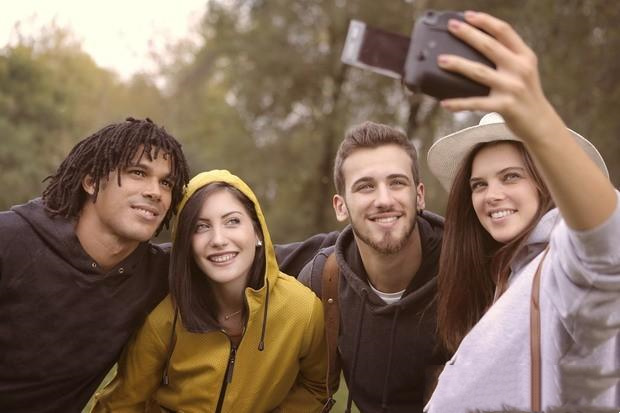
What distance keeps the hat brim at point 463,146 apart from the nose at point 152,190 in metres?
1.53

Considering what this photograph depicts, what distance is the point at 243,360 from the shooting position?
3877 millimetres

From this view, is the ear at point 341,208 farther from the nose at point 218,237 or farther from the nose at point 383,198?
the nose at point 218,237

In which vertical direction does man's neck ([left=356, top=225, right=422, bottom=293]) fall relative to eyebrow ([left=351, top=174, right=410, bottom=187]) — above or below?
below

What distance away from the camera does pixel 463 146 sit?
318 cm

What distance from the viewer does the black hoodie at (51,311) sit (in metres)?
3.45

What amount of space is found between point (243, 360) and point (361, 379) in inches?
30.3

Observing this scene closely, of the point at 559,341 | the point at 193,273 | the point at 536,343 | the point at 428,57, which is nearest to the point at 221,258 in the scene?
the point at 193,273

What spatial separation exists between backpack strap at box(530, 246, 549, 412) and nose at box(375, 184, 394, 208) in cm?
203

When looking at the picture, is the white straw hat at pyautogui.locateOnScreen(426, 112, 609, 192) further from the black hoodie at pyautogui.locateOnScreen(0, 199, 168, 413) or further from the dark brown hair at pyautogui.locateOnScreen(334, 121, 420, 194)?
the black hoodie at pyautogui.locateOnScreen(0, 199, 168, 413)

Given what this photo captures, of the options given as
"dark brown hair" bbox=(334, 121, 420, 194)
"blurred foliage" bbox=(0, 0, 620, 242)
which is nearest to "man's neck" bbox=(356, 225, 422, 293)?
"dark brown hair" bbox=(334, 121, 420, 194)

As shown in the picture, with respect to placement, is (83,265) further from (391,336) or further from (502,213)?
(502,213)

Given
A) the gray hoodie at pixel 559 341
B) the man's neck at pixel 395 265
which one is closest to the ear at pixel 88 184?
the man's neck at pixel 395 265

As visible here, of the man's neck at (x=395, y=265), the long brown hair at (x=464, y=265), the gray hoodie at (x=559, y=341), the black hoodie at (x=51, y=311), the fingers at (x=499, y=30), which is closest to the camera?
the fingers at (x=499, y=30)

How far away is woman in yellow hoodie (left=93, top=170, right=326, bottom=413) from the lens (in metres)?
3.84
